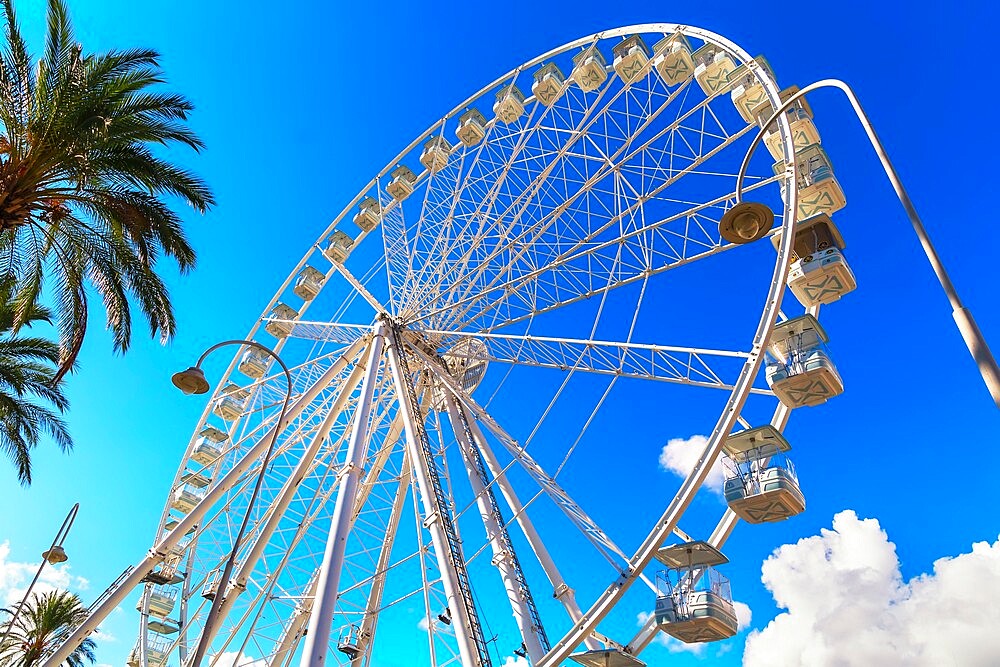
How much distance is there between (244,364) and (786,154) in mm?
19184

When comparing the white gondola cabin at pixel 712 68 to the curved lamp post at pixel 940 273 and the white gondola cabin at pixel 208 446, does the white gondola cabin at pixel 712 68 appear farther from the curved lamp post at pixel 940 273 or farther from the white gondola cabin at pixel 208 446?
the white gondola cabin at pixel 208 446

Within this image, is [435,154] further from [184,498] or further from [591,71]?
[184,498]

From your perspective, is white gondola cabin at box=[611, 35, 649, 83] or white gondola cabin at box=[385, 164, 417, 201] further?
white gondola cabin at box=[385, 164, 417, 201]

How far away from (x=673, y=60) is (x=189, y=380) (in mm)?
14253

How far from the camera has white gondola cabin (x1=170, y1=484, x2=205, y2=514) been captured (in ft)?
84.3

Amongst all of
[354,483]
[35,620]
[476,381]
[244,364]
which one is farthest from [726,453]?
[35,620]

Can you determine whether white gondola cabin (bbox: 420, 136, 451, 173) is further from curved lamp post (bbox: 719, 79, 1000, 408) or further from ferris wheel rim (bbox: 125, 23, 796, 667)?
curved lamp post (bbox: 719, 79, 1000, 408)

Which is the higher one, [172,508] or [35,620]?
[172,508]

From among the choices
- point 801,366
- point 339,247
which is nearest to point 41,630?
point 339,247

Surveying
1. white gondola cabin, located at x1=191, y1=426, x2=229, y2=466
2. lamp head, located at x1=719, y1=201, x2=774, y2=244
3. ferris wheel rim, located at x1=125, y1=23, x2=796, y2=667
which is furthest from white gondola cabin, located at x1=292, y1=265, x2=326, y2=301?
lamp head, located at x1=719, y1=201, x2=774, y2=244

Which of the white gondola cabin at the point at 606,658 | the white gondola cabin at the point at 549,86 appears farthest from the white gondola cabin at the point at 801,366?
the white gondola cabin at the point at 549,86

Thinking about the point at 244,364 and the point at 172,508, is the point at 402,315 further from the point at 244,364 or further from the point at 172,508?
the point at 172,508

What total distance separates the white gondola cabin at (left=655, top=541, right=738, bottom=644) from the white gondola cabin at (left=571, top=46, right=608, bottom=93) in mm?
12586

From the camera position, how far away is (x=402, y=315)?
2216 centimetres
